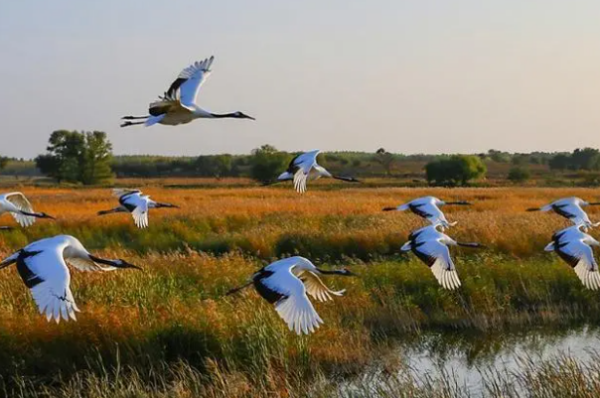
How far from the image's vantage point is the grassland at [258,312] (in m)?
8.82

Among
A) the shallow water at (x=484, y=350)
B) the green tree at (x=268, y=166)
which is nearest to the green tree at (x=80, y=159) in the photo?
the green tree at (x=268, y=166)

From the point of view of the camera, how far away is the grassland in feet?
28.9

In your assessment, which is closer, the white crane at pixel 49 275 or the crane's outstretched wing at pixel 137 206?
the white crane at pixel 49 275

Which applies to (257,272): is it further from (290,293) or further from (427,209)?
(427,209)

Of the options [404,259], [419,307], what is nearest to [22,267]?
[419,307]

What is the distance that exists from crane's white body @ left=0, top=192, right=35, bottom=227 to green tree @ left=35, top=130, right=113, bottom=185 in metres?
58.5

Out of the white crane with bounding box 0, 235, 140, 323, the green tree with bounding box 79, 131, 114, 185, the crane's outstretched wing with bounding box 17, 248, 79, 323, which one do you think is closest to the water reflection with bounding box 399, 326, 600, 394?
the white crane with bounding box 0, 235, 140, 323

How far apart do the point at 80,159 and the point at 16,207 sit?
61.1 meters

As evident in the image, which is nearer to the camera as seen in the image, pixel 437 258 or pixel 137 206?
pixel 437 258

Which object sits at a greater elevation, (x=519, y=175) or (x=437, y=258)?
(x=437, y=258)

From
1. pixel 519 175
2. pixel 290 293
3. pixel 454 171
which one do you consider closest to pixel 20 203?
pixel 290 293

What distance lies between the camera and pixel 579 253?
351 inches

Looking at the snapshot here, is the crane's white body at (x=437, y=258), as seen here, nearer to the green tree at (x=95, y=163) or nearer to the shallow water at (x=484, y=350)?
the shallow water at (x=484, y=350)

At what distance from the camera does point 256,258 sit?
16766mm
